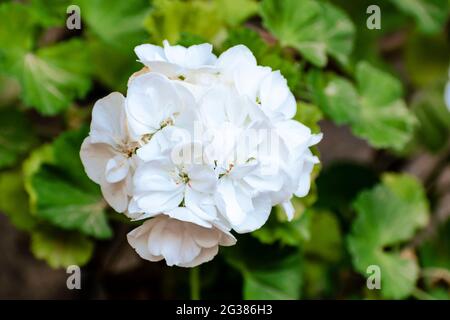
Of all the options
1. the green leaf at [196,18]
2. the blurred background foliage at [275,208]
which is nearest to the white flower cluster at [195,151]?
→ the blurred background foliage at [275,208]

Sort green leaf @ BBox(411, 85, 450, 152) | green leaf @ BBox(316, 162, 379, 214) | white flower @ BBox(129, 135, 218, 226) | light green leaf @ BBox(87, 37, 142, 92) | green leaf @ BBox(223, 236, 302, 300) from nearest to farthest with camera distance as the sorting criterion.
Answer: white flower @ BBox(129, 135, 218, 226) → green leaf @ BBox(223, 236, 302, 300) → light green leaf @ BBox(87, 37, 142, 92) → green leaf @ BBox(316, 162, 379, 214) → green leaf @ BBox(411, 85, 450, 152)

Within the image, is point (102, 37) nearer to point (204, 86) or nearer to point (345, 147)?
point (204, 86)

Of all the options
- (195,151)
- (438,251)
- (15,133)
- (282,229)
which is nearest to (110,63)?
→ (15,133)

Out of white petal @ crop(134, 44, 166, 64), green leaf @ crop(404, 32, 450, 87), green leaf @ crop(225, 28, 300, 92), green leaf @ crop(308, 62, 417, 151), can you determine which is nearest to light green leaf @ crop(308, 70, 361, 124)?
green leaf @ crop(308, 62, 417, 151)

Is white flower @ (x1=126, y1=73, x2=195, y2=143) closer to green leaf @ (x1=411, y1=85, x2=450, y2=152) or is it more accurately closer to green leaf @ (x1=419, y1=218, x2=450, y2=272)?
green leaf @ (x1=419, y1=218, x2=450, y2=272)

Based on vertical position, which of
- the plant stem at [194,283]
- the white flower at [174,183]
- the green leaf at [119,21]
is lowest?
the plant stem at [194,283]

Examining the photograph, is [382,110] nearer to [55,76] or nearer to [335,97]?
[335,97]

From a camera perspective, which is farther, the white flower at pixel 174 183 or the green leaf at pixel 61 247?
the green leaf at pixel 61 247

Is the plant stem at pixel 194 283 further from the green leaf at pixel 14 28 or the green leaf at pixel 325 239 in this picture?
the green leaf at pixel 14 28
